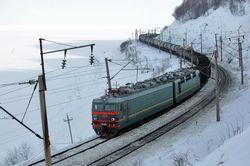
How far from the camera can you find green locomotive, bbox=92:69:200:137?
104ft

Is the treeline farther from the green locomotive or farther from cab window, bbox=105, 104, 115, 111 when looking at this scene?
cab window, bbox=105, 104, 115, 111

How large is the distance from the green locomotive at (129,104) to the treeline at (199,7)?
3359 inches

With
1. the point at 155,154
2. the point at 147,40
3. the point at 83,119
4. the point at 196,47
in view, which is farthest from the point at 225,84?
the point at 147,40

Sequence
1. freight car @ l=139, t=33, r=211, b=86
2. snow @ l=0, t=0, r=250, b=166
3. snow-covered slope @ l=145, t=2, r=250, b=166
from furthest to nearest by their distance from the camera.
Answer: freight car @ l=139, t=33, r=211, b=86 < snow @ l=0, t=0, r=250, b=166 < snow-covered slope @ l=145, t=2, r=250, b=166

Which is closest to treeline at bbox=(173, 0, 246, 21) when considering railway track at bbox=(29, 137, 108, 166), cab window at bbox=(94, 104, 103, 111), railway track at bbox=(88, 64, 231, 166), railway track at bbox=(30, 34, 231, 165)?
railway track at bbox=(88, 64, 231, 166)

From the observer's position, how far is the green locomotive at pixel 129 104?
104ft

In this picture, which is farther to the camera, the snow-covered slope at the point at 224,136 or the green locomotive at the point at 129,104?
the green locomotive at the point at 129,104

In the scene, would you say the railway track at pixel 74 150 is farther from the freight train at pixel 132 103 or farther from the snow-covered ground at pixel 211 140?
the snow-covered ground at pixel 211 140

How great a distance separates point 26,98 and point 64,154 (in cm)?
6937

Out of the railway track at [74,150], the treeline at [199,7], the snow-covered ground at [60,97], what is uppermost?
the treeline at [199,7]

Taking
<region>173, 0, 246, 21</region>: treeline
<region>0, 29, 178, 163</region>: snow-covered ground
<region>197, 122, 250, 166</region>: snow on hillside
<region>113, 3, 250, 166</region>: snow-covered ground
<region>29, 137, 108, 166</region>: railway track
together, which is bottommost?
<region>0, 29, 178, 163</region>: snow-covered ground

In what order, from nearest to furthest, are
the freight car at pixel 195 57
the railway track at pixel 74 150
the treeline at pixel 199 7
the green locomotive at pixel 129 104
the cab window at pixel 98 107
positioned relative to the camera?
the railway track at pixel 74 150
the green locomotive at pixel 129 104
the cab window at pixel 98 107
the freight car at pixel 195 57
the treeline at pixel 199 7

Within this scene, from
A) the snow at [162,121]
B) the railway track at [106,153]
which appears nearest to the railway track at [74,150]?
the railway track at [106,153]

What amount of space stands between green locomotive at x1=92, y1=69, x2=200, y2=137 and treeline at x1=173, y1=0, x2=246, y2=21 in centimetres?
8531
